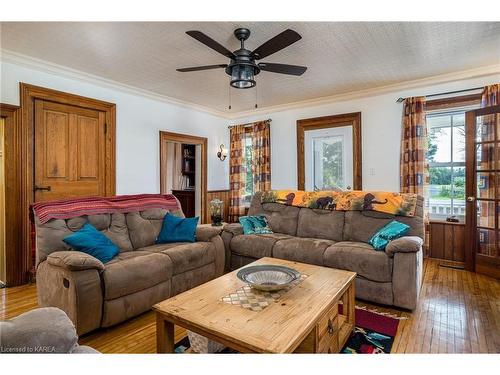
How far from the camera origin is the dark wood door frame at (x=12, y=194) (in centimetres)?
308

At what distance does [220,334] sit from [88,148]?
3.44 m

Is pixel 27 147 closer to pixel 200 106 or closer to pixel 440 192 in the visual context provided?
pixel 200 106

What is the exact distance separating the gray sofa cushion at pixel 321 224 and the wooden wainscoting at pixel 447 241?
1.67m

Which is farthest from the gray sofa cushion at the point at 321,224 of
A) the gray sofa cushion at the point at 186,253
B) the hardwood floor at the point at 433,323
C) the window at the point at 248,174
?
the window at the point at 248,174

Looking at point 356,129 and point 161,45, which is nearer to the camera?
point 161,45

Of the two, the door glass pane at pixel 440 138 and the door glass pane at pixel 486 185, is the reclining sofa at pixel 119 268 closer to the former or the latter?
the door glass pane at pixel 486 185

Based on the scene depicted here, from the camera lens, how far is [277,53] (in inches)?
124

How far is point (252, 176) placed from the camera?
19.1 feet

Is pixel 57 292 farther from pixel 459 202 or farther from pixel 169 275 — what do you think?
pixel 459 202

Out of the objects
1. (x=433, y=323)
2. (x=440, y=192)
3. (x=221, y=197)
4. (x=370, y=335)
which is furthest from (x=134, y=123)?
(x=440, y=192)

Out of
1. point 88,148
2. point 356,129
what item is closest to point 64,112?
point 88,148

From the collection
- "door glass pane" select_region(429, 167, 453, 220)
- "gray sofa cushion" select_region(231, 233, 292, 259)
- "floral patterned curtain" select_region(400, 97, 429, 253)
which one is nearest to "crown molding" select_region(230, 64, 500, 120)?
"floral patterned curtain" select_region(400, 97, 429, 253)

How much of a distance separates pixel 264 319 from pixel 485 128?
12.1ft

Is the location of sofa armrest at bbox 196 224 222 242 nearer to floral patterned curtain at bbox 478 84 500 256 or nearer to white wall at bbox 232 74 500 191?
white wall at bbox 232 74 500 191
